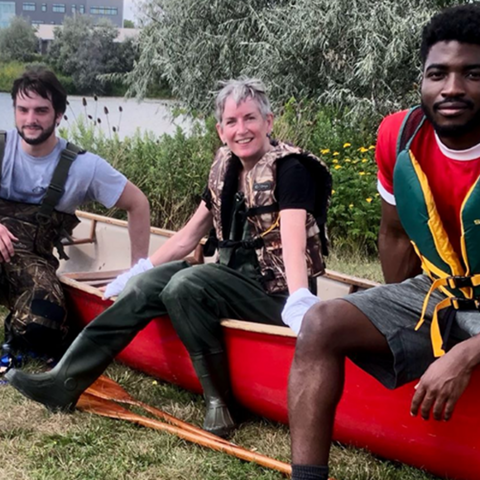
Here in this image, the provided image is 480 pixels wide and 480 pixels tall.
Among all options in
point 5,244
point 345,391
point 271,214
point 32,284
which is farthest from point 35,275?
point 345,391

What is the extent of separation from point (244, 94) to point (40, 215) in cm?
144

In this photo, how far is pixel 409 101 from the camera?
1145 cm

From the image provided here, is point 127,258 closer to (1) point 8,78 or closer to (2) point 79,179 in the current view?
(2) point 79,179

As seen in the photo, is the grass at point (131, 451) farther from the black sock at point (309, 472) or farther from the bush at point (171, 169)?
the bush at point (171, 169)

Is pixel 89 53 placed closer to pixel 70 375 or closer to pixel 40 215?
pixel 40 215

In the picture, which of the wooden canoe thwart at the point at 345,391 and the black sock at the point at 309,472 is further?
the wooden canoe thwart at the point at 345,391

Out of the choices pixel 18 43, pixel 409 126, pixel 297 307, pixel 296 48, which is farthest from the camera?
pixel 18 43

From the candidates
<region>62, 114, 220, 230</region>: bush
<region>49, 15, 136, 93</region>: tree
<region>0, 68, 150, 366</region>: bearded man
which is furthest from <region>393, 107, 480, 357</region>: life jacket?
<region>49, 15, 136, 93</region>: tree

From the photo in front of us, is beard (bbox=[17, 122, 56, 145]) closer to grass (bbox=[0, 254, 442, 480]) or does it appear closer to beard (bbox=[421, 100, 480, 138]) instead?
grass (bbox=[0, 254, 442, 480])

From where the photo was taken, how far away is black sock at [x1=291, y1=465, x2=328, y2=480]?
2234mm

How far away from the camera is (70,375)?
346cm

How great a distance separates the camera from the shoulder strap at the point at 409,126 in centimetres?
263

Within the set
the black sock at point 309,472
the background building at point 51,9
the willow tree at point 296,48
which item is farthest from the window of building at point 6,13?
the black sock at point 309,472

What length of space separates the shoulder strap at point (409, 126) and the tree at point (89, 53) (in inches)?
561
